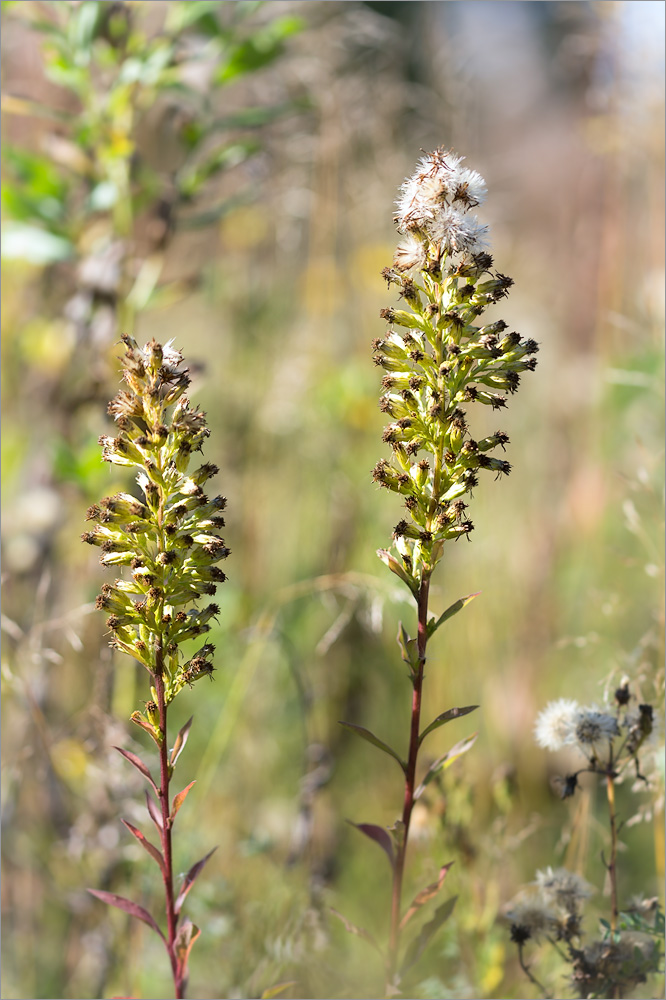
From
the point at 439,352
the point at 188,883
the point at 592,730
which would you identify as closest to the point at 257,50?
the point at 439,352

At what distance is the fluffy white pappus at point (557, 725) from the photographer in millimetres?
1489

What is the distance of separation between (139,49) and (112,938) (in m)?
2.53

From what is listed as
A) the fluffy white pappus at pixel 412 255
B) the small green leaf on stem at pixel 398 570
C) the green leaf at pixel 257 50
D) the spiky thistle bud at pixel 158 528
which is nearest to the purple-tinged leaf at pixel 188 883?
the spiky thistle bud at pixel 158 528

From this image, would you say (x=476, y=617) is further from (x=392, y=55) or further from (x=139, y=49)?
(x=392, y=55)

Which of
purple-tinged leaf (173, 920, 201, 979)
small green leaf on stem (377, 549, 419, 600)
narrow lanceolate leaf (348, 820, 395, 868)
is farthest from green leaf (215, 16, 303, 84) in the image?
purple-tinged leaf (173, 920, 201, 979)

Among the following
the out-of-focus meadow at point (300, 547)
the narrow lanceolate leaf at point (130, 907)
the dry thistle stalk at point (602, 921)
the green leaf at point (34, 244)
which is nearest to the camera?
the narrow lanceolate leaf at point (130, 907)

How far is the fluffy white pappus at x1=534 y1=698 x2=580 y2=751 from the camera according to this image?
149 cm

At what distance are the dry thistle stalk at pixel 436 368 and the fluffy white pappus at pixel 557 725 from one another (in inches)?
11.6

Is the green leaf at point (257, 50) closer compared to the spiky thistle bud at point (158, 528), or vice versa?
the spiky thistle bud at point (158, 528)

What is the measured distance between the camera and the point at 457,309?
122 centimetres

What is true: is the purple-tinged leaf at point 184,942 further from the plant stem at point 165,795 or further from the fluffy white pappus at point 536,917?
the fluffy white pappus at point 536,917

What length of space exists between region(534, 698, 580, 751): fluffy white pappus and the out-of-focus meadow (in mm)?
176

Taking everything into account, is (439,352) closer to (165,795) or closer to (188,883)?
(165,795)

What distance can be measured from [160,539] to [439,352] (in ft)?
1.65
